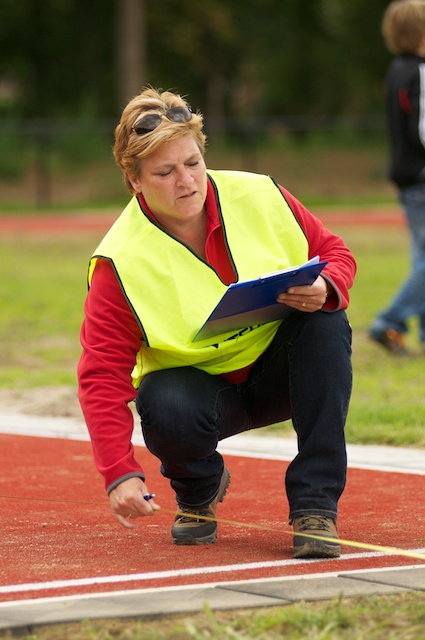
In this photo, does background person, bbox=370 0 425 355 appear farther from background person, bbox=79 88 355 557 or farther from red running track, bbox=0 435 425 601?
background person, bbox=79 88 355 557

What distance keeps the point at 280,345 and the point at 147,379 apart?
0.48 meters

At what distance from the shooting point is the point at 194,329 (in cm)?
411

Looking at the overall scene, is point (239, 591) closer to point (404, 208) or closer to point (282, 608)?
point (282, 608)

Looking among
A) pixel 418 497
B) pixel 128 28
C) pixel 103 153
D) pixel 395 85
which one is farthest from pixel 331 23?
pixel 418 497

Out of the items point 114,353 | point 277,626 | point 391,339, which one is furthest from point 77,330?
point 277,626

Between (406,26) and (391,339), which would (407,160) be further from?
(391,339)

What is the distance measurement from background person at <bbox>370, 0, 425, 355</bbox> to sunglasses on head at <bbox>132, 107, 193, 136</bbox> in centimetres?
504

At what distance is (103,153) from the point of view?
29.7m

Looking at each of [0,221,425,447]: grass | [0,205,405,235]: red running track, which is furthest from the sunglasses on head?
[0,205,405,235]: red running track

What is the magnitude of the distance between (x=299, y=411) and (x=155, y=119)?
41.4 inches

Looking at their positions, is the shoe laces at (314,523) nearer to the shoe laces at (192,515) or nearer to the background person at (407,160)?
the shoe laces at (192,515)

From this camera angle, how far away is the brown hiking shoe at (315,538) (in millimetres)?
3992

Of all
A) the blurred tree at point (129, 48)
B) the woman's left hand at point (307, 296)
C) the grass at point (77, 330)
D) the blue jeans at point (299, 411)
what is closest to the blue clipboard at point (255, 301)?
the woman's left hand at point (307, 296)

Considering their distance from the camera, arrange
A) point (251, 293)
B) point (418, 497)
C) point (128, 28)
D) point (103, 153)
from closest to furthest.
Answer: point (251, 293) < point (418, 497) < point (103, 153) < point (128, 28)
